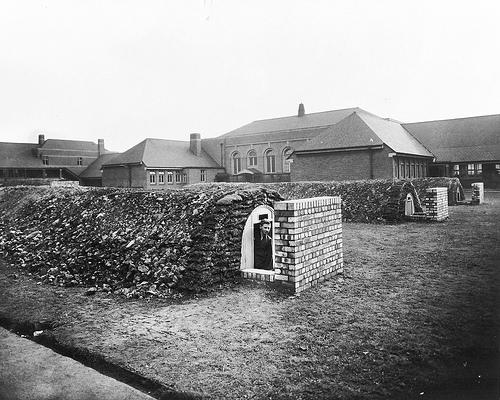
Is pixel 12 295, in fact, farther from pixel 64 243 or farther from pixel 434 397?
pixel 434 397

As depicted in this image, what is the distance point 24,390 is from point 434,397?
3.77 meters

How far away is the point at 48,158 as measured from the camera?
187 ft

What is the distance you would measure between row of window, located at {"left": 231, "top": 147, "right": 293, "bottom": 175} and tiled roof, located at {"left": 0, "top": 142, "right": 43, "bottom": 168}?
2777 cm

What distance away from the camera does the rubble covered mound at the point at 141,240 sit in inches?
273

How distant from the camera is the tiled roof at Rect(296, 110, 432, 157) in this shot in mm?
31125

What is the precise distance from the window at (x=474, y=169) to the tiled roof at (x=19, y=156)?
2107 inches

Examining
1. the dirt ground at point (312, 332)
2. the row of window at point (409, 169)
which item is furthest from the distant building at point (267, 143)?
the dirt ground at point (312, 332)

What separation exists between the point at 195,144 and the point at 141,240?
146 ft

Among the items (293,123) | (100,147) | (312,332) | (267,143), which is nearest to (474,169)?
(293,123)

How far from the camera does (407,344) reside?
4.32 m

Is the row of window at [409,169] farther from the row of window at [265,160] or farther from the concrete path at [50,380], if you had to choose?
the concrete path at [50,380]

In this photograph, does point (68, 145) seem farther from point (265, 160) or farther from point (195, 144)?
point (265, 160)

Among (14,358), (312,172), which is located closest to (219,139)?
(312,172)

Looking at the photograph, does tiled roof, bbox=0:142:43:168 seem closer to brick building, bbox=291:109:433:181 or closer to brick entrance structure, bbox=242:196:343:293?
brick building, bbox=291:109:433:181
